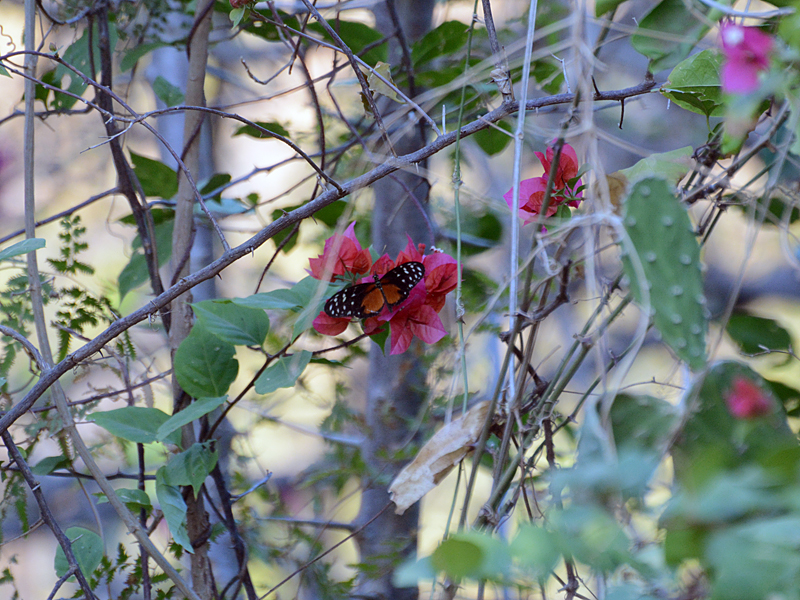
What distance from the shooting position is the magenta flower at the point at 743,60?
0.33 m

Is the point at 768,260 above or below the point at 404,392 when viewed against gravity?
above

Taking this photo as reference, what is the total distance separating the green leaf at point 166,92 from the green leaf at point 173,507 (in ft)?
2.02

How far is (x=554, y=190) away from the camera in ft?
1.97

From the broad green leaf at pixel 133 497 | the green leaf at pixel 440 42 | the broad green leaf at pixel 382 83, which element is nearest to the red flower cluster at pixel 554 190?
the broad green leaf at pixel 382 83

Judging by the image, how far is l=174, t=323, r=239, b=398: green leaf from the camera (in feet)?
2.12

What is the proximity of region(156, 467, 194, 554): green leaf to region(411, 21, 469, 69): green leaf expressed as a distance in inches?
28.2

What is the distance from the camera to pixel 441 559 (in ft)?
0.91

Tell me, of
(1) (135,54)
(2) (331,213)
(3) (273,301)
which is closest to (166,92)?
(1) (135,54)

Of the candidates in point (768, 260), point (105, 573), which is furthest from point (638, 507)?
point (768, 260)

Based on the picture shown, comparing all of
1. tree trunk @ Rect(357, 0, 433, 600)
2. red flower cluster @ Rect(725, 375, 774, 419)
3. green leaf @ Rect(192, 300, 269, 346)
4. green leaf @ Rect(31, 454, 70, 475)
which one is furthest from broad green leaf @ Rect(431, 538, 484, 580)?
tree trunk @ Rect(357, 0, 433, 600)

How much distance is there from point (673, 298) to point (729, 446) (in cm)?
12

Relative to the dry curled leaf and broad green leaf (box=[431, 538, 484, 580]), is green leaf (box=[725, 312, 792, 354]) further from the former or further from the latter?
broad green leaf (box=[431, 538, 484, 580])

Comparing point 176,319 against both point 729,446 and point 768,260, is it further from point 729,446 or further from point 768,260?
point 768,260

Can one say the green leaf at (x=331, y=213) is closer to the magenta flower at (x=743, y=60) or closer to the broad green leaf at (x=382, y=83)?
the broad green leaf at (x=382, y=83)
